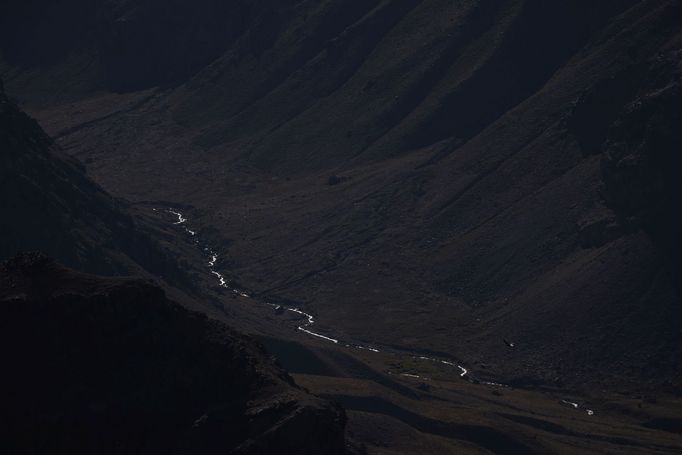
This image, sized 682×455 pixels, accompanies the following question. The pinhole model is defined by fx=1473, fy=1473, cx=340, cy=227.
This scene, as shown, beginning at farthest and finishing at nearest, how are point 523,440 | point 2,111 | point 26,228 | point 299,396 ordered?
point 2,111 < point 26,228 < point 523,440 < point 299,396

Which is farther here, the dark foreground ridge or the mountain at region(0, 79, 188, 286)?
the mountain at region(0, 79, 188, 286)

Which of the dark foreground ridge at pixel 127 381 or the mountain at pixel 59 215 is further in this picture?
the mountain at pixel 59 215

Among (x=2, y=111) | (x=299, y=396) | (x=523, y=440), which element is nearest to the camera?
(x=299, y=396)

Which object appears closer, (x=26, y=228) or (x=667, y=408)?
(x=26, y=228)

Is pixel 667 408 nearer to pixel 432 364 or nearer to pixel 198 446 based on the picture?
pixel 432 364

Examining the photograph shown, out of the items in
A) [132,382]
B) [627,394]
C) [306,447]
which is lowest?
[627,394]

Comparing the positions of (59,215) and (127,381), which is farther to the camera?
(59,215)

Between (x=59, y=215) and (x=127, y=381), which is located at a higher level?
(x=127, y=381)

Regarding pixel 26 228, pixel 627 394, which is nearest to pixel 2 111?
pixel 26 228
